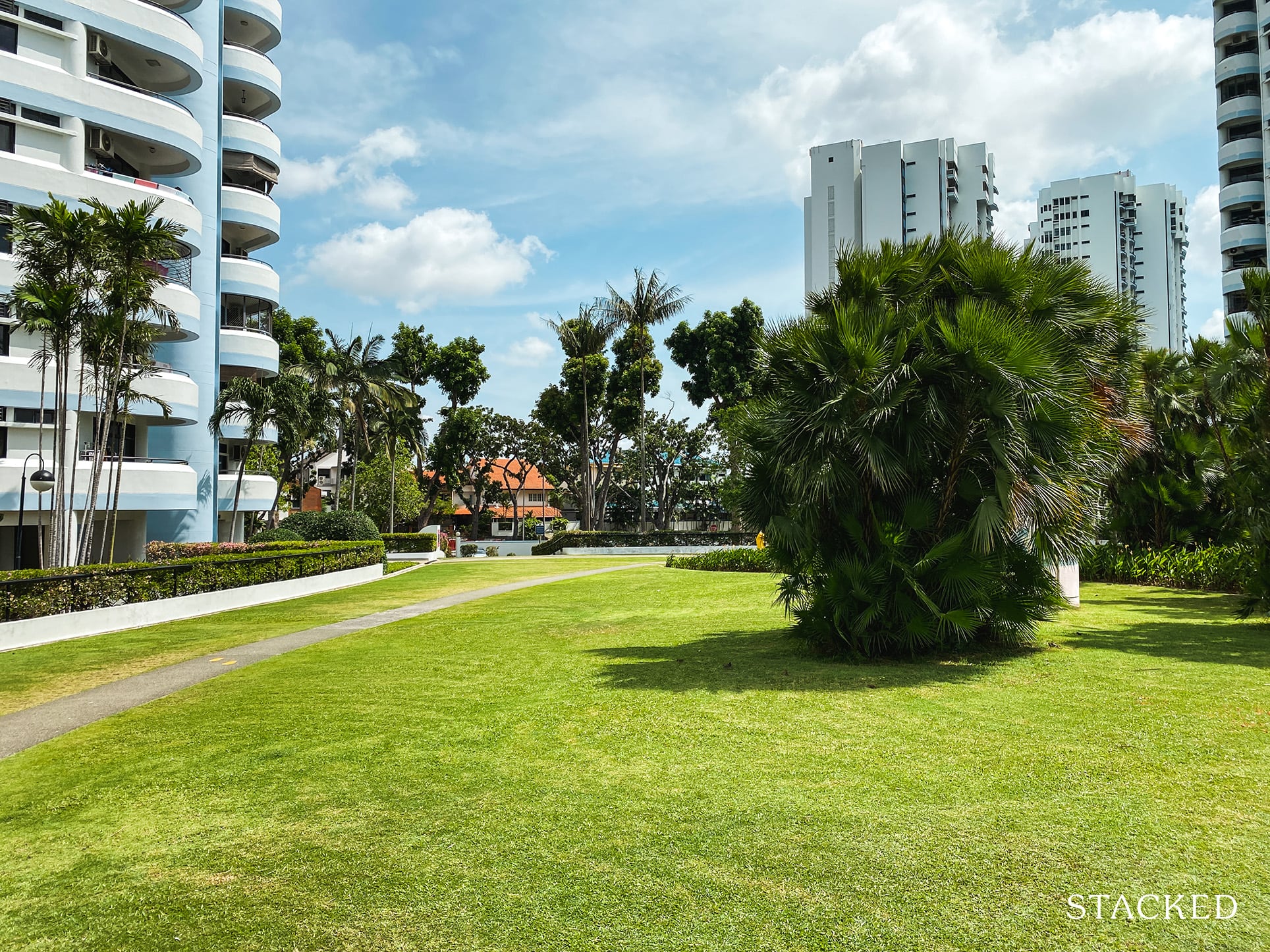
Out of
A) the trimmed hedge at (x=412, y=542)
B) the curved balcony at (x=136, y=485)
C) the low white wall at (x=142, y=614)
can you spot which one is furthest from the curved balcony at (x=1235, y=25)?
the curved balcony at (x=136, y=485)

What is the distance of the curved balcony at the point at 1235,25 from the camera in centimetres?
5300

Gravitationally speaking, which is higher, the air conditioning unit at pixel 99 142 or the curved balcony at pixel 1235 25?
the curved balcony at pixel 1235 25

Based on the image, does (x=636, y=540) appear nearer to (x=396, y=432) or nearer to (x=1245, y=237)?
(x=396, y=432)

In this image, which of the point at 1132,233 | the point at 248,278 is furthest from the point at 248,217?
the point at 1132,233

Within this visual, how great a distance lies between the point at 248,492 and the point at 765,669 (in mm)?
28927

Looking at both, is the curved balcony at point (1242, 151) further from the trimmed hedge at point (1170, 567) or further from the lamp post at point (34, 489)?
the lamp post at point (34, 489)

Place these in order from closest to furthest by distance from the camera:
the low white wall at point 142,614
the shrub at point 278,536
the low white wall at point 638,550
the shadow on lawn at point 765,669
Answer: the shadow on lawn at point 765,669
the low white wall at point 142,614
the shrub at point 278,536
the low white wall at point 638,550

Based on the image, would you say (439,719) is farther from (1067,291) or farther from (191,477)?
(191,477)

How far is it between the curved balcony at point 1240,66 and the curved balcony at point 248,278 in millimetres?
59114

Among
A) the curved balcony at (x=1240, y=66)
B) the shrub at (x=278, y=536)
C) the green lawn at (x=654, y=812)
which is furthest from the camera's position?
the curved balcony at (x=1240, y=66)

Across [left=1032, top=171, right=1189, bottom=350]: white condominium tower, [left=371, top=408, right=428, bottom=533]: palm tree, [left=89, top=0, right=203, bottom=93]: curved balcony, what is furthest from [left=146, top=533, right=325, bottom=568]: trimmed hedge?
[left=1032, top=171, right=1189, bottom=350]: white condominium tower

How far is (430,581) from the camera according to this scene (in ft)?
87.4

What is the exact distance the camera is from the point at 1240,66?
53.9 metres

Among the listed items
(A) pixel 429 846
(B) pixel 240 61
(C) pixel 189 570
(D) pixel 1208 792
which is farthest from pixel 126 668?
(B) pixel 240 61
